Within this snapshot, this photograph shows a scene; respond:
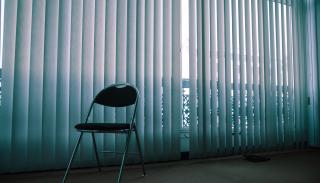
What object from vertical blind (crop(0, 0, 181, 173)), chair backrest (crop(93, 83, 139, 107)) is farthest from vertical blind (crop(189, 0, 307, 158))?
chair backrest (crop(93, 83, 139, 107))

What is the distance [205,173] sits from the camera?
2289 mm

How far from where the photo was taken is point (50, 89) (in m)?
2.28

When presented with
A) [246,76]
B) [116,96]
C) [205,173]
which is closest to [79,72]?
[116,96]

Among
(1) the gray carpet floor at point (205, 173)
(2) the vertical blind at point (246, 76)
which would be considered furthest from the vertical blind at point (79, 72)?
(2) the vertical blind at point (246, 76)

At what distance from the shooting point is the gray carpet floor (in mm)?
2057

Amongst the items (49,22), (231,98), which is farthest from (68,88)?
(231,98)

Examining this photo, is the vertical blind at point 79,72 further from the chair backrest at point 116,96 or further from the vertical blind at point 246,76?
the vertical blind at point 246,76

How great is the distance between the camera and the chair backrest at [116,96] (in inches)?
88.4

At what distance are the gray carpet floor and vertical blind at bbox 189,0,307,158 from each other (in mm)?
372

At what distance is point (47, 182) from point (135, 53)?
1369 millimetres

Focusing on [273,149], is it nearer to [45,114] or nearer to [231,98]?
[231,98]

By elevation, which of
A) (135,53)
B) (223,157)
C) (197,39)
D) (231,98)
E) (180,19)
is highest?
(180,19)

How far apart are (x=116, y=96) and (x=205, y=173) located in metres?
1.02

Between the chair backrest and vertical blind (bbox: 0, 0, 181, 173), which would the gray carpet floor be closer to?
vertical blind (bbox: 0, 0, 181, 173)
